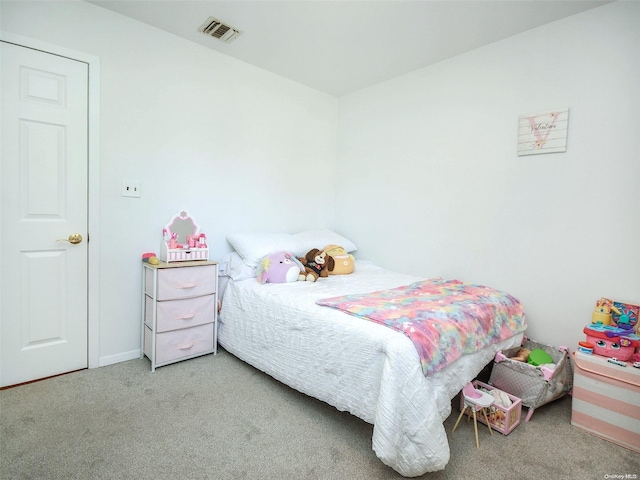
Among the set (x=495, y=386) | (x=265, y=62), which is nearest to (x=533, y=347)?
(x=495, y=386)

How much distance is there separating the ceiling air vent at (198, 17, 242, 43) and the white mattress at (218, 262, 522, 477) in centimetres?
181

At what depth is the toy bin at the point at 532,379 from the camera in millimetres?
1879

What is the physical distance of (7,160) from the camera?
197cm

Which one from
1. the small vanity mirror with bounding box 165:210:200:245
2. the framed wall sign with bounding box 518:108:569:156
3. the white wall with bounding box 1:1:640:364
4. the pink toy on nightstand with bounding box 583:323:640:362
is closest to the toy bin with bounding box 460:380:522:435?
the pink toy on nightstand with bounding box 583:323:640:362

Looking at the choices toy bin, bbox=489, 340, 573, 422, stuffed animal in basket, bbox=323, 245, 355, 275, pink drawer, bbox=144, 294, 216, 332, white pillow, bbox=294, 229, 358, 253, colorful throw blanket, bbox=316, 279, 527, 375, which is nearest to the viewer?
colorful throw blanket, bbox=316, 279, 527, 375

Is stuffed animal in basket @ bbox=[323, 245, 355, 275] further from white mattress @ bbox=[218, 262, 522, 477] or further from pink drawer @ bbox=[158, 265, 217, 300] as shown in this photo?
pink drawer @ bbox=[158, 265, 217, 300]

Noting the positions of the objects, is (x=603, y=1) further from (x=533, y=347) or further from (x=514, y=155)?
(x=533, y=347)

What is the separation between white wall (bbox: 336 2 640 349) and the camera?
2.02m

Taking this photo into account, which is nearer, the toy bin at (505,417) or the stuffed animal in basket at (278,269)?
the toy bin at (505,417)

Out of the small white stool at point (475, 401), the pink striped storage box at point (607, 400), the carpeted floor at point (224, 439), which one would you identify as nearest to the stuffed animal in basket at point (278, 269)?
the carpeted floor at point (224, 439)

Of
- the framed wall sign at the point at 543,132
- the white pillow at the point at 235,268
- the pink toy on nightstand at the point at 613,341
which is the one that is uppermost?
the framed wall sign at the point at 543,132

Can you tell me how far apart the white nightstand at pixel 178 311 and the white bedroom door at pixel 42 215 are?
40cm

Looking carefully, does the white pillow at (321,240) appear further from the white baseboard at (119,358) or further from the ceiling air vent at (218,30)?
the ceiling air vent at (218,30)

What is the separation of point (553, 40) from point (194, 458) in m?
3.15
